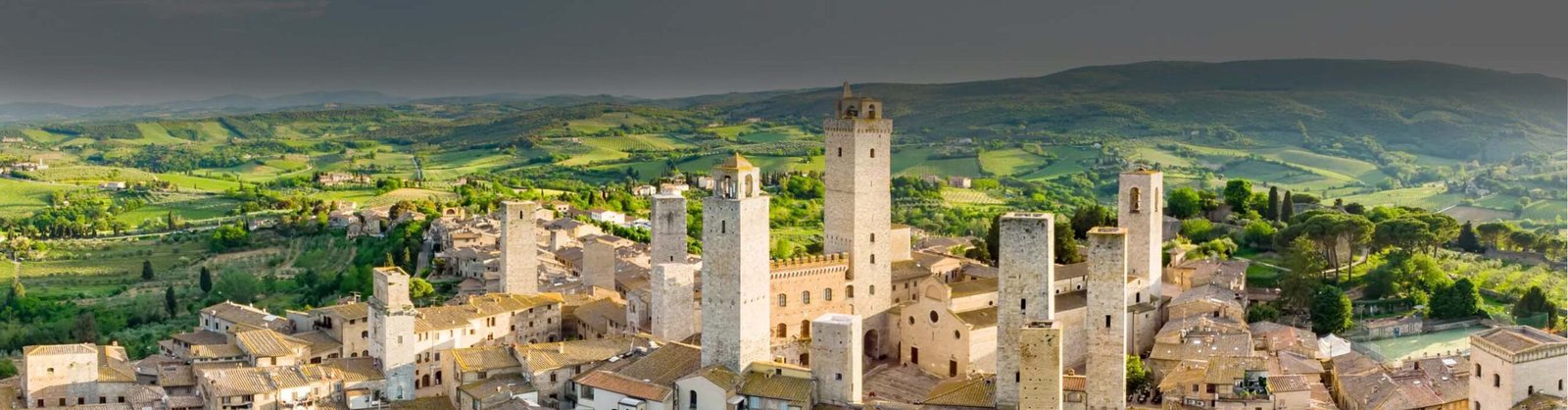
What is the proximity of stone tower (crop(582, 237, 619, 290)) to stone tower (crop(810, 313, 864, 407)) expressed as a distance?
12660 mm

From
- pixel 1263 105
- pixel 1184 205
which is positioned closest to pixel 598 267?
pixel 1184 205

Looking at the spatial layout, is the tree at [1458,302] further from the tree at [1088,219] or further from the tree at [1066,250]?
the tree at [1088,219]

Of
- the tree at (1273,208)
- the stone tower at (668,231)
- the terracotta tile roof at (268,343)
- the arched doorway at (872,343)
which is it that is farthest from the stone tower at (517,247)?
the tree at (1273,208)

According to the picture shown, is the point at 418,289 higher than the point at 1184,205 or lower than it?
lower

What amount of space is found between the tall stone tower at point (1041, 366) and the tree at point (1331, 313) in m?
10.3

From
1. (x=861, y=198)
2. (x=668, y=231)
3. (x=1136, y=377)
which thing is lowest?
(x=1136, y=377)

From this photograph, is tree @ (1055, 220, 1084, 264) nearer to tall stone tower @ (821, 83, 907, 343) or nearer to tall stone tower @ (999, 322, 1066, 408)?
tall stone tower @ (821, 83, 907, 343)

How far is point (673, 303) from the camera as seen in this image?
22.7 meters

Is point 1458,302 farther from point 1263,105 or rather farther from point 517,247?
point 1263,105

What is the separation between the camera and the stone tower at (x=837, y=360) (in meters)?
18.1

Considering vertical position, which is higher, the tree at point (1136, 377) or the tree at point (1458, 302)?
the tree at point (1458, 302)

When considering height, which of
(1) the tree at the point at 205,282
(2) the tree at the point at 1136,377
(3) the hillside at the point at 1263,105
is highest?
(3) the hillside at the point at 1263,105

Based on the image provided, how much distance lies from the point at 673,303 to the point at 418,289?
12.2 meters

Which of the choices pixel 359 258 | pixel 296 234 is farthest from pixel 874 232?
pixel 296 234
